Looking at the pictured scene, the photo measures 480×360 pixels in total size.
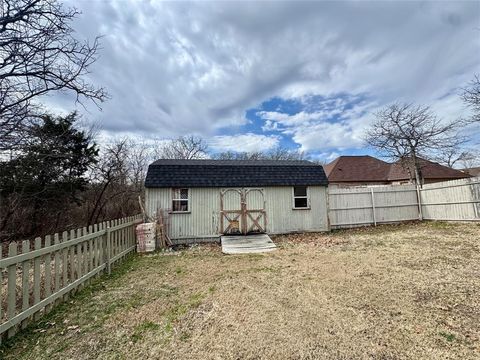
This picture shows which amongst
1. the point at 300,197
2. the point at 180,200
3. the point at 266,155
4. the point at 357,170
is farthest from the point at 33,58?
the point at 266,155

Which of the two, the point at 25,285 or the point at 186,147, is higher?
the point at 186,147

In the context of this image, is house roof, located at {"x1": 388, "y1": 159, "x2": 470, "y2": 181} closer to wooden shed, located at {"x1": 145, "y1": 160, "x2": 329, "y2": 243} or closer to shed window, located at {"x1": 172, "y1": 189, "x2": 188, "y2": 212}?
wooden shed, located at {"x1": 145, "y1": 160, "x2": 329, "y2": 243}

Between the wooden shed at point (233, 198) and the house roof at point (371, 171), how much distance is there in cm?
1737

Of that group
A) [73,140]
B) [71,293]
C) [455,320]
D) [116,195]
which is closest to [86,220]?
[116,195]

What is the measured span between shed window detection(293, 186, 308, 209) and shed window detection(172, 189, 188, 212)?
527 centimetres

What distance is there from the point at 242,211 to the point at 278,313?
7935mm

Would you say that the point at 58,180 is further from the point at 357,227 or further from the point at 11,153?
the point at 357,227

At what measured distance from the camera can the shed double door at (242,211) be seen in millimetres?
11539

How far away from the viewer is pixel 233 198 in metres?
11.7

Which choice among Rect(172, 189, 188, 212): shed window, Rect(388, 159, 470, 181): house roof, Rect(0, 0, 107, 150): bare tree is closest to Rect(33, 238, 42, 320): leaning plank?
Rect(0, 0, 107, 150): bare tree

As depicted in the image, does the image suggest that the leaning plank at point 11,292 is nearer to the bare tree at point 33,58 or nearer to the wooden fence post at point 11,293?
the wooden fence post at point 11,293

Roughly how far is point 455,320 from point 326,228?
30.5 feet

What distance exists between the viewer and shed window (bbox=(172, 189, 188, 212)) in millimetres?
11328

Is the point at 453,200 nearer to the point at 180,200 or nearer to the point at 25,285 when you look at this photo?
the point at 180,200
